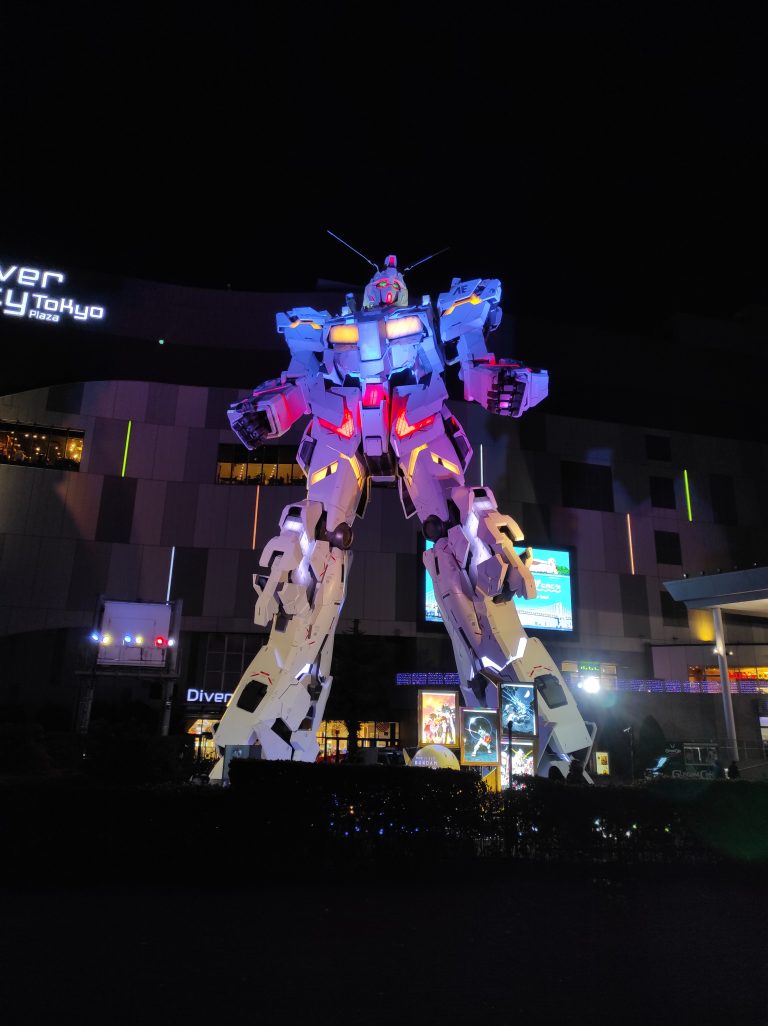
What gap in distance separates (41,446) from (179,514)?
26.1 ft

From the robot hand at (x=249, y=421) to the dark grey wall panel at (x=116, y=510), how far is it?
24.1 m

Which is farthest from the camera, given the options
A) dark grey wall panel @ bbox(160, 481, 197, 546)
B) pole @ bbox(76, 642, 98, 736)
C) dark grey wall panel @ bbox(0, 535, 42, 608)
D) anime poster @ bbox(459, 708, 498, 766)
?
dark grey wall panel @ bbox(160, 481, 197, 546)

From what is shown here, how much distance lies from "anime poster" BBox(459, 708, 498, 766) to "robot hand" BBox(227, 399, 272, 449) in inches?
244

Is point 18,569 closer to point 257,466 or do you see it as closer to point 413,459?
point 257,466

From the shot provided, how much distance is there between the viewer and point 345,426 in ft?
41.5

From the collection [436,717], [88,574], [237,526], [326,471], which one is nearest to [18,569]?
[88,574]

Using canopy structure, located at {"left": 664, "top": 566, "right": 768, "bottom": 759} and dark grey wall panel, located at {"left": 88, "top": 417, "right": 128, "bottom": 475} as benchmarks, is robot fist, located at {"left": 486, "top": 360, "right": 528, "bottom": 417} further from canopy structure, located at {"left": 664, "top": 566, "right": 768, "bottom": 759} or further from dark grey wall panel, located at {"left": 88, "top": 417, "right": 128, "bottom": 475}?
dark grey wall panel, located at {"left": 88, "top": 417, "right": 128, "bottom": 475}

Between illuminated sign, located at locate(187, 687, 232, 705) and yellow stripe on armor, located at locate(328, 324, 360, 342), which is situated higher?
yellow stripe on armor, located at locate(328, 324, 360, 342)

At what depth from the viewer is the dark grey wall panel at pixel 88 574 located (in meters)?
33.6

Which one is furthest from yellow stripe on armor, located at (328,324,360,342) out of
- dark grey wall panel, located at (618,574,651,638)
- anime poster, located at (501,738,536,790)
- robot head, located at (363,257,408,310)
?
dark grey wall panel, located at (618,574,651,638)

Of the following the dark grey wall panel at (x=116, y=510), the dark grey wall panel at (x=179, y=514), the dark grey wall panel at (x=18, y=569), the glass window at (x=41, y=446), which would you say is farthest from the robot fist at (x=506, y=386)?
the glass window at (x=41, y=446)

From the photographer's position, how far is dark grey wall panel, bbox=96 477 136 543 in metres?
34.7

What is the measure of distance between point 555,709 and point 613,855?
263cm

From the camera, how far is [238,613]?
3434cm
